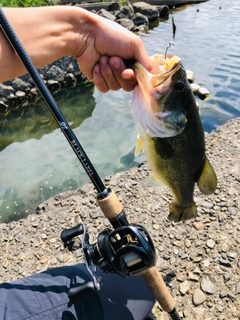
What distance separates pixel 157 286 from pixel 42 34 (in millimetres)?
1832

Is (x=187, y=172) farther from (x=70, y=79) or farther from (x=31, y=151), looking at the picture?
(x=70, y=79)

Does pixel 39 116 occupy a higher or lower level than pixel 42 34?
lower

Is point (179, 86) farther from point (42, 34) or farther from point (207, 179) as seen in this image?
point (42, 34)

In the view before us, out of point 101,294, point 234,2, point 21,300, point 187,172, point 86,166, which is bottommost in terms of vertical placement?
point 234,2

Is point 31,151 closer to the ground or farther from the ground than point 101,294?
closer to the ground

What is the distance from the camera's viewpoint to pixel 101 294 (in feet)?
6.52

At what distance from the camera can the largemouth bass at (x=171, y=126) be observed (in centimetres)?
176

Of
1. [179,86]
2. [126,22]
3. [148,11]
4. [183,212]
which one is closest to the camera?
[179,86]

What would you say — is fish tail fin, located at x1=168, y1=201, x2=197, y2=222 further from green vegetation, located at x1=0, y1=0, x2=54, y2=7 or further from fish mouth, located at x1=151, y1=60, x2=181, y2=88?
green vegetation, located at x1=0, y1=0, x2=54, y2=7

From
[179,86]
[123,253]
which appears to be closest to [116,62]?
[179,86]

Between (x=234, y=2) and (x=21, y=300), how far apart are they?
29.7 meters

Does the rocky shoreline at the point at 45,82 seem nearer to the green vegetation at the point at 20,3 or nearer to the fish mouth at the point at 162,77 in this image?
the green vegetation at the point at 20,3

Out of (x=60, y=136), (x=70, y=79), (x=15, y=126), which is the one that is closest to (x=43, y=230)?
(x=60, y=136)

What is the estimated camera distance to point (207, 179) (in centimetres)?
210
